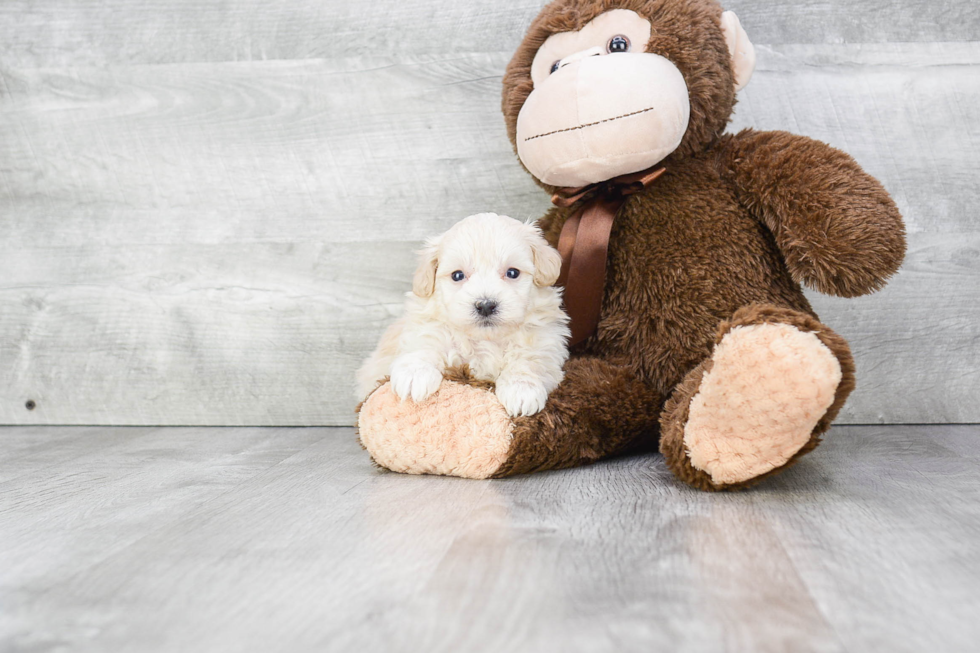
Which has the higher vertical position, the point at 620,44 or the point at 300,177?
the point at 620,44

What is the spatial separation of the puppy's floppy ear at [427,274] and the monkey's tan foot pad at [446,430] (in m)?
0.13

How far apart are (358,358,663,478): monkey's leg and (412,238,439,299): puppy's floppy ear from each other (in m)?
0.12

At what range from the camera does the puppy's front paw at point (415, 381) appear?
3.22 feet

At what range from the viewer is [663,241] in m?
1.10

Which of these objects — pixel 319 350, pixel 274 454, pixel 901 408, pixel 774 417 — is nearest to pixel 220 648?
pixel 774 417

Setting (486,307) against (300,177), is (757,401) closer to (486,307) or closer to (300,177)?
(486,307)

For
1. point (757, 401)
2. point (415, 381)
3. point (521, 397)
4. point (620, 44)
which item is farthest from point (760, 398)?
point (620, 44)

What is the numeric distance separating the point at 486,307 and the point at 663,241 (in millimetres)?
295

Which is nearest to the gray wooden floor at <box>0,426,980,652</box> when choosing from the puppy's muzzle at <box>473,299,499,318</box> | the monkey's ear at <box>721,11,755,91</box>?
the puppy's muzzle at <box>473,299,499,318</box>

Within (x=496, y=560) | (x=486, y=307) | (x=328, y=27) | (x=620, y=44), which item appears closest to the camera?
(x=496, y=560)

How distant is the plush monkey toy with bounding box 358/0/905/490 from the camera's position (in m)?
0.97

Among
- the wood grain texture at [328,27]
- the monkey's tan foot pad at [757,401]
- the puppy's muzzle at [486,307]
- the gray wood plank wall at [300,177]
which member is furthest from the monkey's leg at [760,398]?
the wood grain texture at [328,27]

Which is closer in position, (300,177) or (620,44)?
(620,44)

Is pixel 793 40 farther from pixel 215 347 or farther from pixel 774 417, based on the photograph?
pixel 215 347
